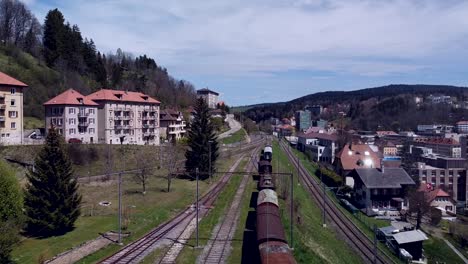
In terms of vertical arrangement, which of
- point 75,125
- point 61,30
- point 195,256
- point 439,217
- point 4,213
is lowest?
point 439,217

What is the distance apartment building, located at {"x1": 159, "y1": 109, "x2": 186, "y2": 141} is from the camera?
77875 millimetres

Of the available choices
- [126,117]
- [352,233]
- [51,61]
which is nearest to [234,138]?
[126,117]

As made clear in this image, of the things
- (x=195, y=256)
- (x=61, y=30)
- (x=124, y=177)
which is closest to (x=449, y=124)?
(x=61, y=30)

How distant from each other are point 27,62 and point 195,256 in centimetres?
6532

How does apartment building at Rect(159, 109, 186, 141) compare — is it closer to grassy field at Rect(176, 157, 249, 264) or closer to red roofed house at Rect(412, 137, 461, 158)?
grassy field at Rect(176, 157, 249, 264)

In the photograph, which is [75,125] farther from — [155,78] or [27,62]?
[155,78]

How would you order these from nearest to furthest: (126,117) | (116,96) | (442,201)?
(442,201), (116,96), (126,117)

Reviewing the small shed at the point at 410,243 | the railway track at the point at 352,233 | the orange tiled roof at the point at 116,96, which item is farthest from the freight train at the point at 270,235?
the orange tiled roof at the point at 116,96

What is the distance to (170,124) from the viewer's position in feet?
260

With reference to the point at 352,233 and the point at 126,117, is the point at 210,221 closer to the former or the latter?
the point at 352,233

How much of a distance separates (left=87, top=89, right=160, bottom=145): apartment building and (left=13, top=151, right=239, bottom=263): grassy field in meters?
18.8

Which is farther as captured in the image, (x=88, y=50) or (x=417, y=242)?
(x=88, y=50)

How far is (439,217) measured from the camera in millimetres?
53250

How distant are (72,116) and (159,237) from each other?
34.6 metres
